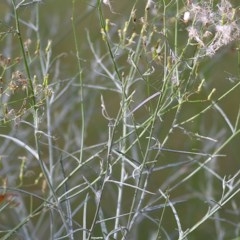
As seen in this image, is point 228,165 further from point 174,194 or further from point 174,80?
point 174,80

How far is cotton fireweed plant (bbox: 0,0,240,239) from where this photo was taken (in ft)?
4.17

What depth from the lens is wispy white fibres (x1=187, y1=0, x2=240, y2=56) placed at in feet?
3.96

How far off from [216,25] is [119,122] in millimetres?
301

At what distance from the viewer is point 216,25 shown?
1.22 meters

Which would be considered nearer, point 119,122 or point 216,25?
point 216,25

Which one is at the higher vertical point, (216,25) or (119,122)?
(216,25)

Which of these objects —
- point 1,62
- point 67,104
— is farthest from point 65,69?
point 1,62

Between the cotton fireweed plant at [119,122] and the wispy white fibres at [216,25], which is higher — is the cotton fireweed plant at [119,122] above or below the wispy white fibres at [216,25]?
below

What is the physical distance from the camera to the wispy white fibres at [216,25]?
1.21 metres

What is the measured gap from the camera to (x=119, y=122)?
4.55 feet

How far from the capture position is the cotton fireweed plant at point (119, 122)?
127cm

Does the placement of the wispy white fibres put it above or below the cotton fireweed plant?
above

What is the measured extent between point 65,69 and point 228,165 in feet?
3.56

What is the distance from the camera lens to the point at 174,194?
3.59 m
